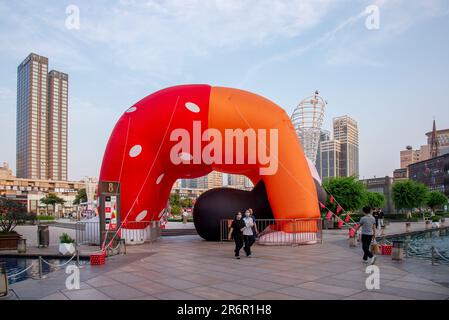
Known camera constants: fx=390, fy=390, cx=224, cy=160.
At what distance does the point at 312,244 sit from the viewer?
15633 millimetres

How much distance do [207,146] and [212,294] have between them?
343 inches

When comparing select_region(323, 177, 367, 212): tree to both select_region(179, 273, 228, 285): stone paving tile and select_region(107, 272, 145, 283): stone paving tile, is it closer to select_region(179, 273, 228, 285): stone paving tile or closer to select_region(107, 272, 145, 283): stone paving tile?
select_region(179, 273, 228, 285): stone paving tile

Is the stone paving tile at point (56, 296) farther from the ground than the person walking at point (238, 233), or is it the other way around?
the person walking at point (238, 233)

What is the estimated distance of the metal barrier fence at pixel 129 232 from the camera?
15273 mm

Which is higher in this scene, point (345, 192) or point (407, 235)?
point (345, 192)

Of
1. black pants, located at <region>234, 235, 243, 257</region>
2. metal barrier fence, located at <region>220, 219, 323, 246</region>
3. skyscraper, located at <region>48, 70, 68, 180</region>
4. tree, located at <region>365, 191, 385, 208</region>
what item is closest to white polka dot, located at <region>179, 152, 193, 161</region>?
metal barrier fence, located at <region>220, 219, 323, 246</region>

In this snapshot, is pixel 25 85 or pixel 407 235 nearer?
pixel 407 235

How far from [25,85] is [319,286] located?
16248 centimetres

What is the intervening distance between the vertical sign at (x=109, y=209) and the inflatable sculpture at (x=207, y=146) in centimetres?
89

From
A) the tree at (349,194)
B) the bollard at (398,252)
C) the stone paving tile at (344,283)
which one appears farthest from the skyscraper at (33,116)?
the stone paving tile at (344,283)

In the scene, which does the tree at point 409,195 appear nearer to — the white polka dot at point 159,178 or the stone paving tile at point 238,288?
the white polka dot at point 159,178

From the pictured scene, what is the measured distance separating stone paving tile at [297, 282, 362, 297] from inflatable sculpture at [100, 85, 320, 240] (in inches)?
270
